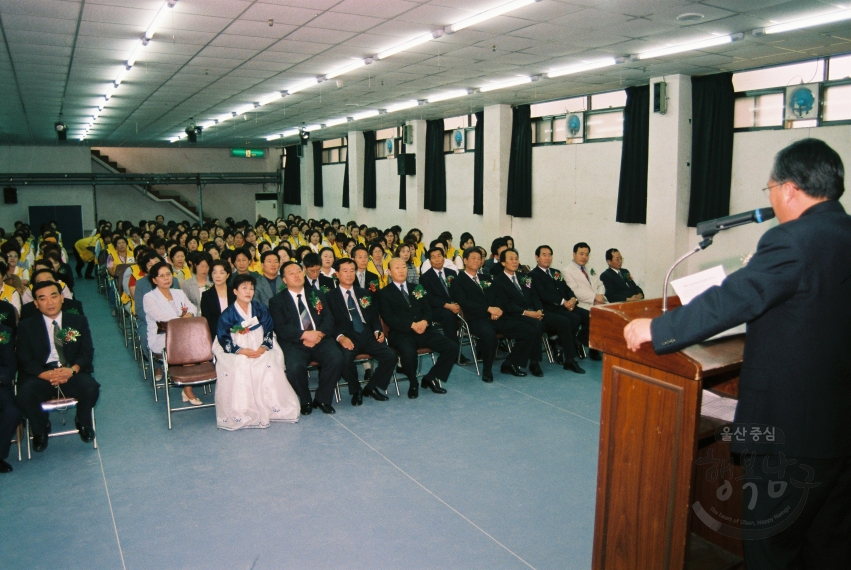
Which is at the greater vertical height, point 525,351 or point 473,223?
point 473,223

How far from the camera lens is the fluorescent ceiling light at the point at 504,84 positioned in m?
8.71

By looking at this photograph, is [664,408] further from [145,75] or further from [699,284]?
[145,75]

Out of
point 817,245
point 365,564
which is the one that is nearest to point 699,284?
point 817,245

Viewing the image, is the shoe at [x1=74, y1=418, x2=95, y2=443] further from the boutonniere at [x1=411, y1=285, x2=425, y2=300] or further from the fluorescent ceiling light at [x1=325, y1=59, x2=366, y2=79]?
the fluorescent ceiling light at [x1=325, y1=59, x2=366, y2=79]

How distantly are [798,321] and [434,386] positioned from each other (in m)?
4.35

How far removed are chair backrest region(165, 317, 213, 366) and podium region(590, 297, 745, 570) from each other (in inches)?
155

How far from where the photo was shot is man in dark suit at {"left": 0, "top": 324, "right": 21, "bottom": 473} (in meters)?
4.09

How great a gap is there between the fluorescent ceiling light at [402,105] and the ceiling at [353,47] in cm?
26

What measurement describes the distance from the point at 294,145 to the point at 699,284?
19.4m

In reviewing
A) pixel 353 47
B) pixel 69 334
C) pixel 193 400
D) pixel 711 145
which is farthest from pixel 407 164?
pixel 69 334

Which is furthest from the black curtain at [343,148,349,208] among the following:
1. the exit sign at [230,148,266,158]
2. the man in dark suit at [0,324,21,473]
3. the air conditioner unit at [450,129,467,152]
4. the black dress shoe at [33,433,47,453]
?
the black dress shoe at [33,433,47,453]

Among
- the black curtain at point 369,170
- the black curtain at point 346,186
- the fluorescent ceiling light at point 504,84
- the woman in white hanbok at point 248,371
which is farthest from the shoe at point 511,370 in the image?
the black curtain at point 346,186

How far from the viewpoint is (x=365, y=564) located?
3014 mm

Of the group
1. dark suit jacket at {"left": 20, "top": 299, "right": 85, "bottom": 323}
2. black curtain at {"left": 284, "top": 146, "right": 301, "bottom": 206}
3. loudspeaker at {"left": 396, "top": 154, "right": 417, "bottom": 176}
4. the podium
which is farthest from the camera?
black curtain at {"left": 284, "top": 146, "right": 301, "bottom": 206}
